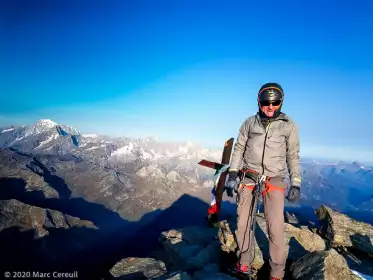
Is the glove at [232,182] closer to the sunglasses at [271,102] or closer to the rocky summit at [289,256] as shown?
the sunglasses at [271,102]

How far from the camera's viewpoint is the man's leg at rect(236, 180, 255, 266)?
450 inches

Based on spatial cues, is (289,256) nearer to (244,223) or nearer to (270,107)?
(244,223)

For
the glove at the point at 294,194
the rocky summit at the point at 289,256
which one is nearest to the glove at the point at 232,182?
the glove at the point at 294,194

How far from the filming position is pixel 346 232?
18.7 meters

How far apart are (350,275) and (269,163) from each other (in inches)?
210

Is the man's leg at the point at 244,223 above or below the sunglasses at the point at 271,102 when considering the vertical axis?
below

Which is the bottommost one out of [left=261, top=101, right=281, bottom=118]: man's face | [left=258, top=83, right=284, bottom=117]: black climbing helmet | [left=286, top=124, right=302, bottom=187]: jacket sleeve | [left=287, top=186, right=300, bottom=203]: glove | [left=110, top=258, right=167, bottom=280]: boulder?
[left=110, top=258, right=167, bottom=280]: boulder

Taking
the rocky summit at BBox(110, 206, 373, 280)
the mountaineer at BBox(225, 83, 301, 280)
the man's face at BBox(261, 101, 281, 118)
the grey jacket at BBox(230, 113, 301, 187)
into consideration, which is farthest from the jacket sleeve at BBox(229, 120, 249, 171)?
the rocky summit at BBox(110, 206, 373, 280)

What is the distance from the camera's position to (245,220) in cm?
1152

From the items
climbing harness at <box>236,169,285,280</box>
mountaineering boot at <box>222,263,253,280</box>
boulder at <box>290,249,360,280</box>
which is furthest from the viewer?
mountaineering boot at <box>222,263,253,280</box>

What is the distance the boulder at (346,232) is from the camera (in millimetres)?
17672

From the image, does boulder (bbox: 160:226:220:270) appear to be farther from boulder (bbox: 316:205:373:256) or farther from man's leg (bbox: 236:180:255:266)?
boulder (bbox: 316:205:373:256)

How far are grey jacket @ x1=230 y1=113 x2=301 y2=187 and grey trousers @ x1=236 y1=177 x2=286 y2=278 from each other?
0.56 metres

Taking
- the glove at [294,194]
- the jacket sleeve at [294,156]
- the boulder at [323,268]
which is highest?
the jacket sleeve at [294,156]
